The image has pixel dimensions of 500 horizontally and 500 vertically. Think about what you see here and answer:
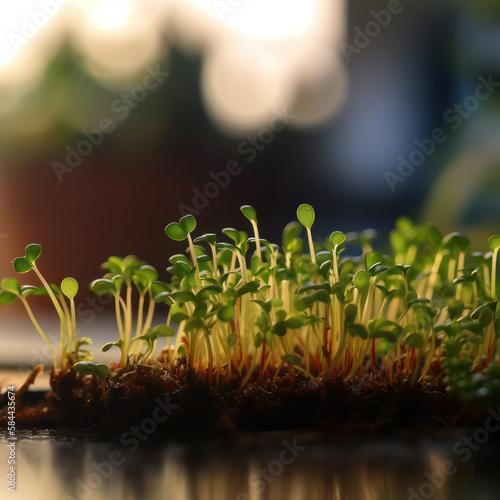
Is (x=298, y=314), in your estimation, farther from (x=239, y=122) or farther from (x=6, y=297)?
(x=239, y=122)

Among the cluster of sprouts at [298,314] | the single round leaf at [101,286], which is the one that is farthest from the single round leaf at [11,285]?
the single round leaf at [101,286]

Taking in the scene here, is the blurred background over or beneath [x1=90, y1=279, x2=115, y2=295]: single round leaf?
over

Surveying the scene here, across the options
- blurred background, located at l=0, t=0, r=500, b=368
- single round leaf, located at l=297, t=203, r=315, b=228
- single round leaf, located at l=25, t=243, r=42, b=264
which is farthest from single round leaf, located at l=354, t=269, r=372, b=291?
blurred background, located at l=0, t=0, r=500, b=368

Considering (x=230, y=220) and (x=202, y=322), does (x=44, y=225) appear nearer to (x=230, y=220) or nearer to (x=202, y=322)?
(x=230, y=220)

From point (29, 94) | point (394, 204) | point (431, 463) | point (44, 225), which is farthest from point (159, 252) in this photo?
point (431, 463)

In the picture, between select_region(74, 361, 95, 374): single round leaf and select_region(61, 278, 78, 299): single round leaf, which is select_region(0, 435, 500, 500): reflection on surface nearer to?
select_region(74, 361, 95, 374): single round leaf

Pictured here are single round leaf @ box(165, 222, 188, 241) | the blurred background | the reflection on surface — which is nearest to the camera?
the reflection on surface
